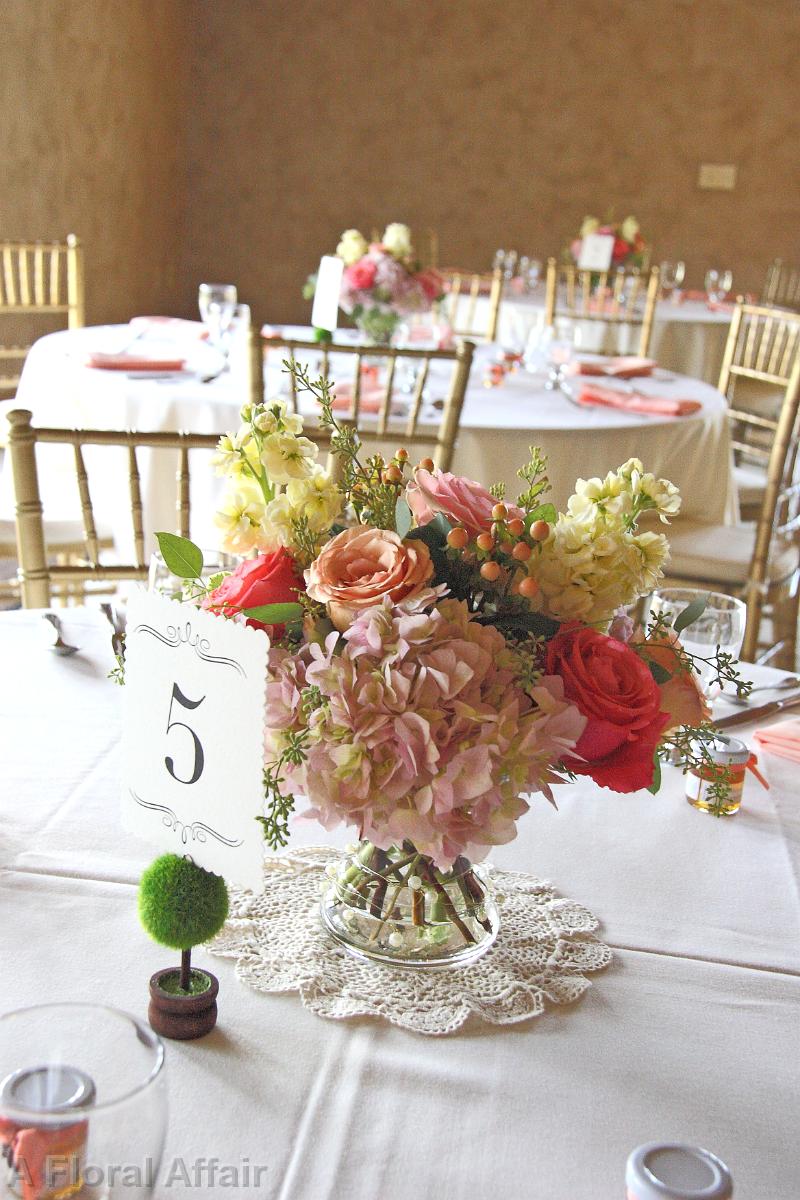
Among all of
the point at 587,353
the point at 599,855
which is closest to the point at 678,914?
the point at 599,855

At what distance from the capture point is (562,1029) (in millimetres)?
853

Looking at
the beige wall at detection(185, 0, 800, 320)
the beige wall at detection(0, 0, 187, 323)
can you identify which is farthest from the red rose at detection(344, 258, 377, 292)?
the beige wall at detection(185, 0, 800, 320)

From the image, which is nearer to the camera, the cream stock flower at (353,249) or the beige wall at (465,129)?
the cream stock flower at (353,249)

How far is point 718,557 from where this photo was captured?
9.89 feet

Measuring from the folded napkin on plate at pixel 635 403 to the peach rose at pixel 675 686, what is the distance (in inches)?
85.4

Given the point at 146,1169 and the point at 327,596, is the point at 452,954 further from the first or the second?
the point at 146,1169

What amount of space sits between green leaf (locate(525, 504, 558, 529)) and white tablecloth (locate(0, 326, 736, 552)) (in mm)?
1570

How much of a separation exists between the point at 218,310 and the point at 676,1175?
279cm

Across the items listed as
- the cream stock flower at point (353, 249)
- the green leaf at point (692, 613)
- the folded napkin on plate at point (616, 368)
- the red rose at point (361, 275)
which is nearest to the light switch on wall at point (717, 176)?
the folded napkin on plate at point (616, 368)

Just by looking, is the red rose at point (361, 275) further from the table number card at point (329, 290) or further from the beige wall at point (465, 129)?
the beige wall at point (465, 129)

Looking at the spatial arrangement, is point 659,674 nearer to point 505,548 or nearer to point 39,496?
point 505,548

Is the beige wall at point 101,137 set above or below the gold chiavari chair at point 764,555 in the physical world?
above

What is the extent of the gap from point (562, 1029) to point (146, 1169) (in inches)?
16.1

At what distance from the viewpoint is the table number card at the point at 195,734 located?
76 centimetres
